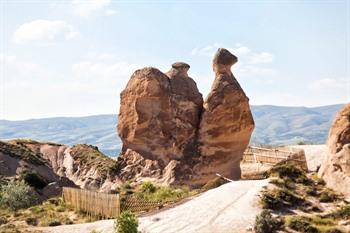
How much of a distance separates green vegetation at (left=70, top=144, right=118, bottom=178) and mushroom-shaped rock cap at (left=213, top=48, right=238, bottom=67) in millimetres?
16265

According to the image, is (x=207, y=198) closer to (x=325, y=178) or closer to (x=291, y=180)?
(x=291, y=180)

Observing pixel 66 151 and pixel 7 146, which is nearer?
pixel 7 146

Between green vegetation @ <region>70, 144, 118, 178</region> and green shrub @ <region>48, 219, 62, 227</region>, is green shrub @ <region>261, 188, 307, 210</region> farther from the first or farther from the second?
green vegetation @ <region>70, 144, 118, 178</region>

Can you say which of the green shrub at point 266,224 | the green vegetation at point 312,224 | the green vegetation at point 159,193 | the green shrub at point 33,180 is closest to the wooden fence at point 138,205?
the green vegetation at point 159,193

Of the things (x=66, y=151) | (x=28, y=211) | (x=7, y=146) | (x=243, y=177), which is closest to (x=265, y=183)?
(x=243, y=177)

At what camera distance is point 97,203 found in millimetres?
33781

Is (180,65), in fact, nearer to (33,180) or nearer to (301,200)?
(33,180)

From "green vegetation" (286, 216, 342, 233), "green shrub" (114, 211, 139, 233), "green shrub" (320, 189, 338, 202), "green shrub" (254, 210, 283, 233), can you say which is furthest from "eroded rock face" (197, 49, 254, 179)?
"green shrub" (114, 211, 139, 233)

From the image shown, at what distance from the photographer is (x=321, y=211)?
31.4 meters

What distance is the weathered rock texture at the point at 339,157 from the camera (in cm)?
3297

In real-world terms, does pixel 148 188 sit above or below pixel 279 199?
below

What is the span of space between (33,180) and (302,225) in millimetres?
33418

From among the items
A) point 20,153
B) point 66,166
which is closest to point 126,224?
point 20,153

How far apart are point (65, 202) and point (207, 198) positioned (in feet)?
37.5
